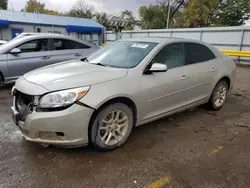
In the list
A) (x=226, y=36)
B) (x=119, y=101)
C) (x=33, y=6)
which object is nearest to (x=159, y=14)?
(x=226, y=36)

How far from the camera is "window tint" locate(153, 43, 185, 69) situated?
3.31 metres

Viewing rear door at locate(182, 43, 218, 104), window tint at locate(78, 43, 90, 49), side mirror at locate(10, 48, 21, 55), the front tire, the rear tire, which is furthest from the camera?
window tint at locate(78, 43, 90, 49)

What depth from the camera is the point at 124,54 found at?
3455 mm

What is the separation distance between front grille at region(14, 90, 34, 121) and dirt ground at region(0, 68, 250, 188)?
1.88 ft

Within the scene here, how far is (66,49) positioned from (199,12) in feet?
93.7

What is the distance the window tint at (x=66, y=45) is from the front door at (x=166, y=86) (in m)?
3.88

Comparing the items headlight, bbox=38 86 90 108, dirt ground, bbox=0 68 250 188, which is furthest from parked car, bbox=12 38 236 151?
dirt ground, bbox=0 68 250 188

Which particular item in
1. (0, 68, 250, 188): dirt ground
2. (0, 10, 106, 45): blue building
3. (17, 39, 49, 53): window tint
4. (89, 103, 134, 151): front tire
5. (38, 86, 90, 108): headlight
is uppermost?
(0, 10, 106, 45): blue building

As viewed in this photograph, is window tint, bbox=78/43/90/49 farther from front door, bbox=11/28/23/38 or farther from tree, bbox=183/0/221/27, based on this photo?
tree, bbox=183/0/221/27

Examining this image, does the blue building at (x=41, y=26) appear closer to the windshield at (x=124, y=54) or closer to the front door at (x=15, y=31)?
the front door at (x=15, y=31)

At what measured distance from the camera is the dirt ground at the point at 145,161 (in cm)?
229

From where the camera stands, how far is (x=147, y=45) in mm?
3414

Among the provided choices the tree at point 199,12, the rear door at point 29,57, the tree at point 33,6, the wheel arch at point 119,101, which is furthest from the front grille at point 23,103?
the tree at point 33,6

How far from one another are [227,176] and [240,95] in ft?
13.7
